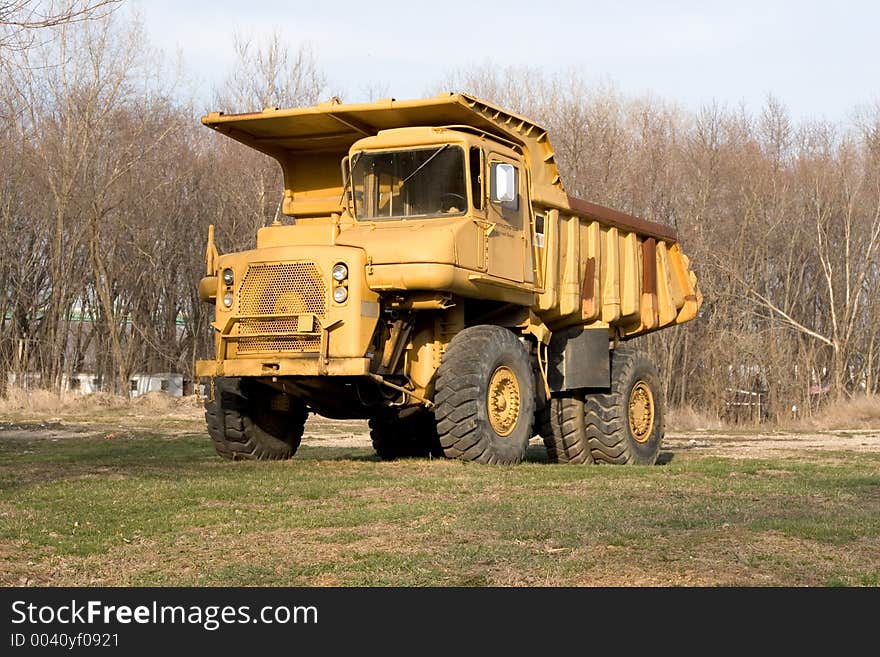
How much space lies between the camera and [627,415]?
17422mm

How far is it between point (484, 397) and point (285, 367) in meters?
2.22

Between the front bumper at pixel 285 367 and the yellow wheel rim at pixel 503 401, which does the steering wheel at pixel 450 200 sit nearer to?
the yellow wheel rim at pixel 503 401

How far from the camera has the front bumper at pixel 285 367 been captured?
13.5 m

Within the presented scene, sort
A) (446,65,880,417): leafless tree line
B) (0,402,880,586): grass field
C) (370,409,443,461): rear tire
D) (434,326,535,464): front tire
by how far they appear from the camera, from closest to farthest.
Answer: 1. (0,402,880,586): grass field
2. (434,326,535,464): front tire
3. (370,409,443,461): rear tire
4. (446,65,880,417): leafless tree line

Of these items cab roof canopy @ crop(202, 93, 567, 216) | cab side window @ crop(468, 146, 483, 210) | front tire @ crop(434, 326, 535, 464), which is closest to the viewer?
front tire @ crop(434, 326, 535, 464)

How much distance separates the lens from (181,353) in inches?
1813

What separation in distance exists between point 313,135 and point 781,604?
421 inches

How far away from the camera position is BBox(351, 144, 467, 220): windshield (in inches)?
578

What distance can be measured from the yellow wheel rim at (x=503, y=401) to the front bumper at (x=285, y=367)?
5.79 ft

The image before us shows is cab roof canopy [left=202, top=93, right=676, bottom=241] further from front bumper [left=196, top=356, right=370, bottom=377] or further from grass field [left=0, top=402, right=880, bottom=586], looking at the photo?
grass field [left=0, top=402, right=880, bottom=586]

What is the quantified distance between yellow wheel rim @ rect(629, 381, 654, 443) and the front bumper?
5564mm

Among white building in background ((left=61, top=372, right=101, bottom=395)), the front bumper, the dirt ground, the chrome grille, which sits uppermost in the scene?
the chrome grille

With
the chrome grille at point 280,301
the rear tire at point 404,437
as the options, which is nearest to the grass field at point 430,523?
the chrome grille at point 280,301

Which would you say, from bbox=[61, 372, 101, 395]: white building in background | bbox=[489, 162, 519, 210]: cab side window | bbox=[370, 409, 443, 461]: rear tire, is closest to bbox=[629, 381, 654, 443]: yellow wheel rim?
bbox=[370, 409, 443, 461]: rear tire
